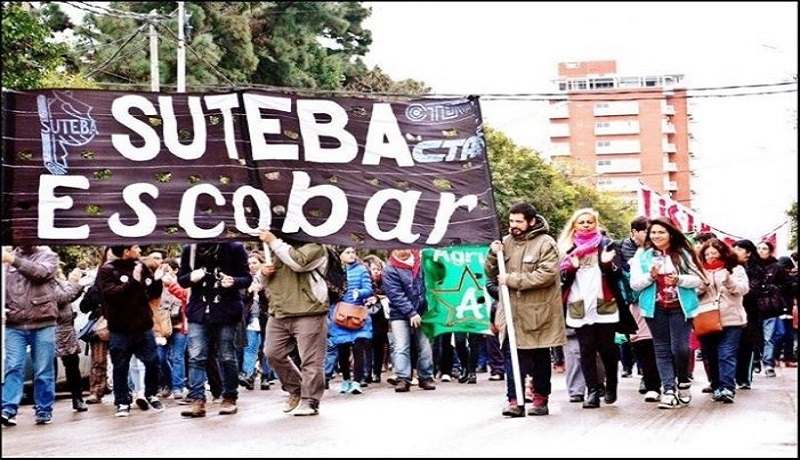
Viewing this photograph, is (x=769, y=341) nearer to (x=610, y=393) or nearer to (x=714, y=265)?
(x=714, y=265)

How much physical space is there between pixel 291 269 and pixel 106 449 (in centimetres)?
276

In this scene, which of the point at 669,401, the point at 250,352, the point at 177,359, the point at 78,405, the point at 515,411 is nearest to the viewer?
the point at 515,411

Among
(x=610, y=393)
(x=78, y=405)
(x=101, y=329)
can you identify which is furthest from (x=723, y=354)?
(x=101, y=329)

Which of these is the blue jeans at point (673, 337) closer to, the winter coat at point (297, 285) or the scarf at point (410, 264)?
the winter coat at point (297, 285)

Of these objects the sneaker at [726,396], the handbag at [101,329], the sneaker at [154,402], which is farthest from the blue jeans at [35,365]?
the sneaker at [726,396]

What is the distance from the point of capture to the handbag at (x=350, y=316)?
16016mm

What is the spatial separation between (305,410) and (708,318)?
408 centimetres

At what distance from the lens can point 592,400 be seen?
1205 centimetres

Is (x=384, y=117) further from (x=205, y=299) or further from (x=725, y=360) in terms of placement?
(x=725, y=360)

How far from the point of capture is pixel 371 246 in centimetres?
1116

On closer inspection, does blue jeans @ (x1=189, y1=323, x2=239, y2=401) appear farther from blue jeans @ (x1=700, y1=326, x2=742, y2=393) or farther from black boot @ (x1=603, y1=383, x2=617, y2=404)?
blue jeans @ (x1=700, y1=326, x2=742, y2=393)

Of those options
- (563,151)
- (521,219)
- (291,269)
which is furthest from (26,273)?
(563,151)

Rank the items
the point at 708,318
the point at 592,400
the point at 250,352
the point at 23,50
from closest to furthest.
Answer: the point at 592,400, the point at 708,318, the point at 250,352, the point at 23,50

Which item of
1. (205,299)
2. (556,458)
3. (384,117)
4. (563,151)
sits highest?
(563,151)
